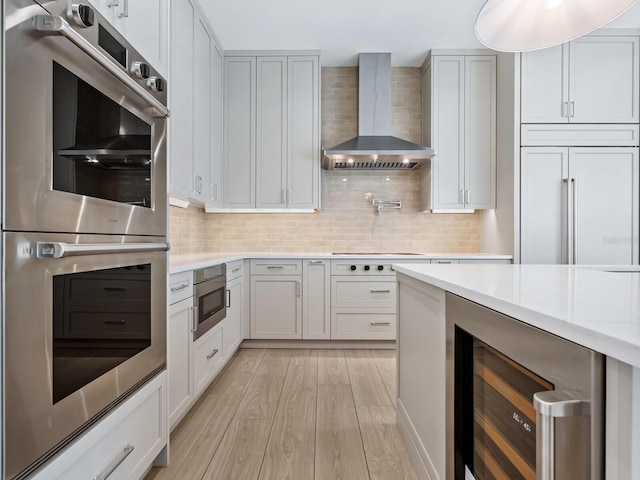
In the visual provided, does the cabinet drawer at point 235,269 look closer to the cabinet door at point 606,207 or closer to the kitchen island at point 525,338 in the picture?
the kitchen island at point 525,338

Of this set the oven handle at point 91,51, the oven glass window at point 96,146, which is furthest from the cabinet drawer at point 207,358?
the oven handle at point 91,51

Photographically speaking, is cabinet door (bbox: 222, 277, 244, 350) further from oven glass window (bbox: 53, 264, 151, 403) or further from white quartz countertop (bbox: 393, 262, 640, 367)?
white quartz countertop (bbox: 393, 262, 640, 367)

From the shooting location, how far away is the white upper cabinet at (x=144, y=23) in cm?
127

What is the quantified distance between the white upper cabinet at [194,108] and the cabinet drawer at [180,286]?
0.63m

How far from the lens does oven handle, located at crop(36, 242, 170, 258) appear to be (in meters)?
0.92

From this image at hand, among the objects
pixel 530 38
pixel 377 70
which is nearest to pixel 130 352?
pixel 530 38

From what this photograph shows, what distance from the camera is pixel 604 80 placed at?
324cm

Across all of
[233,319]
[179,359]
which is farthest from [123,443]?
[233,319]

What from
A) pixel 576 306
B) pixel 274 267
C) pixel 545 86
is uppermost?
pixel 545 86

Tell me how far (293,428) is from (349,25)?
314 cm

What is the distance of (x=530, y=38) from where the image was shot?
142 cm

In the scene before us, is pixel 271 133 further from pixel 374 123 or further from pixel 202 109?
pixel 374 123

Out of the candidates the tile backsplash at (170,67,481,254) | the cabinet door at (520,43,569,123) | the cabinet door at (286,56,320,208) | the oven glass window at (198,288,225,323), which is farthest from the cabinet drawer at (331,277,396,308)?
the cabinet door at (520,43,569,123)

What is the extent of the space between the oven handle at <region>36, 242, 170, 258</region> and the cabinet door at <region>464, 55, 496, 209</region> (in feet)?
10.3
